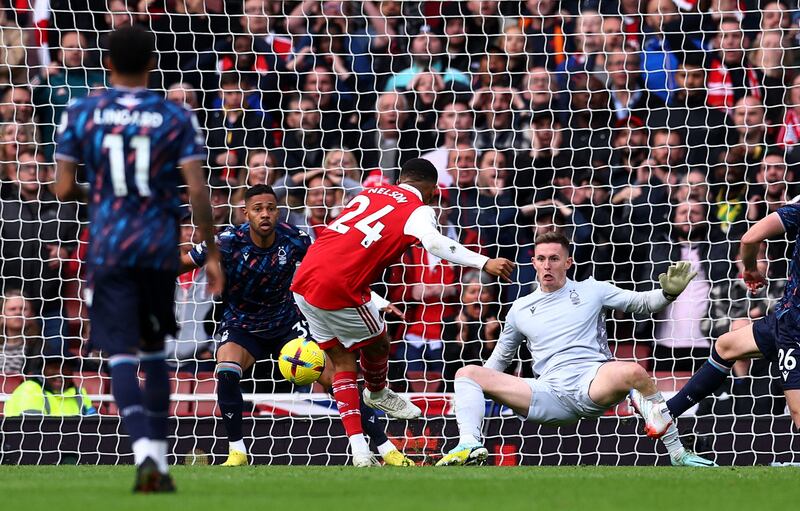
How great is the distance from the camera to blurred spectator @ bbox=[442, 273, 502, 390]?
34.1 feet

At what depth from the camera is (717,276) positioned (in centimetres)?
1034

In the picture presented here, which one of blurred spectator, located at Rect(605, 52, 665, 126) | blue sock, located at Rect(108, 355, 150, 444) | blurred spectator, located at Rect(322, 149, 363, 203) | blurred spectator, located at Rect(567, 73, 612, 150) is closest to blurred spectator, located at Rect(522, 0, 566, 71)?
blurred spectator, located at Rect(567, 73, 612, 150)

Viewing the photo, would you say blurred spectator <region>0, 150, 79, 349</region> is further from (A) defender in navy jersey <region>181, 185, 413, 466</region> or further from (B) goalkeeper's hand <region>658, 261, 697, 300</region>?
(B) goalkeeper's hand <region>658, 261, 697, 300</region>

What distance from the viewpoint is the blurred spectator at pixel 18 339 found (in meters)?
→ 10.3

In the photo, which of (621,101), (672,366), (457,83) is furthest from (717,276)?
(457,83)

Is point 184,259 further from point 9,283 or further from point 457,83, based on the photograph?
point 457,83

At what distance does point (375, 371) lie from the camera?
841 centimetres

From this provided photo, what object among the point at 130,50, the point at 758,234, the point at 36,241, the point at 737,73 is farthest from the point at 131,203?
the point at 737,73

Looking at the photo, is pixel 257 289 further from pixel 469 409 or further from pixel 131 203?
pixel 131 203

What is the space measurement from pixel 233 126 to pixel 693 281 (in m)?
4.32

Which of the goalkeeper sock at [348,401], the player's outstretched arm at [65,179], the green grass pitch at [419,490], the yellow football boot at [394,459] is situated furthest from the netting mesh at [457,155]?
the player's outstretched arm at [65,179]

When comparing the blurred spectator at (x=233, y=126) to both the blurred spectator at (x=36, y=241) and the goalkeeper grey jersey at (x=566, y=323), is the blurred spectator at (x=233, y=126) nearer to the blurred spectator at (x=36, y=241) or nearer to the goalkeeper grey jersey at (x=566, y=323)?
the blurred spectator at (x=36, y=241)

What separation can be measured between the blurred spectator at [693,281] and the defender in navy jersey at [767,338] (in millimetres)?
2004

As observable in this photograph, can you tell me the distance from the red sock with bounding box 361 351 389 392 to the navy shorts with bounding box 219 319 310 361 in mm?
639
